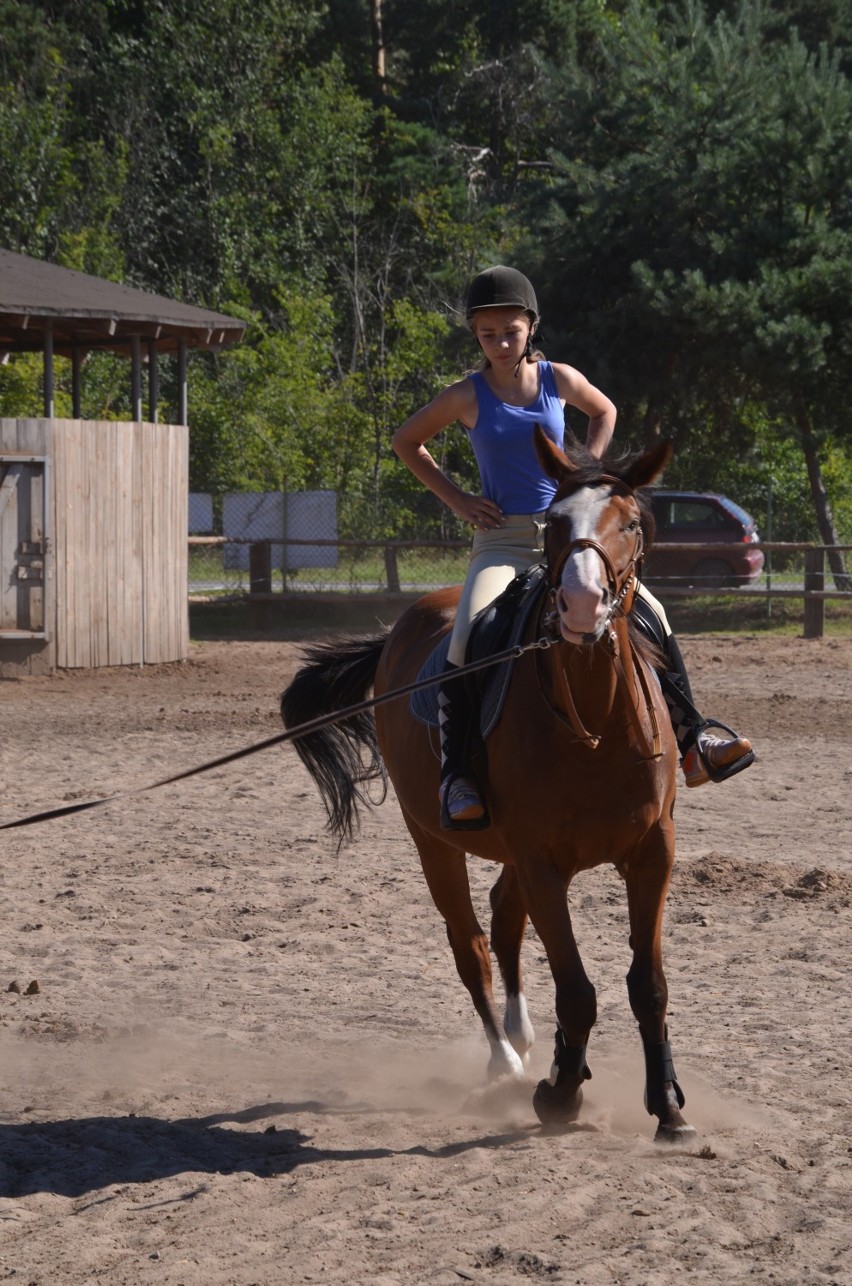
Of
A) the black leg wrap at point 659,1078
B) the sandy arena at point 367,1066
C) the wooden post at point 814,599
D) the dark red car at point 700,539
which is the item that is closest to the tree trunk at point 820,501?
the dark red car at point 700,539

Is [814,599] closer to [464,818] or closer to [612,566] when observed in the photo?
[464,818]

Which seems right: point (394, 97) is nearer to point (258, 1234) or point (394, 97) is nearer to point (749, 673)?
point (749, 673)

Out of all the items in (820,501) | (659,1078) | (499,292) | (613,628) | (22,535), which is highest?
(499,292)

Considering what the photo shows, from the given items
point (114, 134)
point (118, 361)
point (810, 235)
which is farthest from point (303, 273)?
point (810, 235)

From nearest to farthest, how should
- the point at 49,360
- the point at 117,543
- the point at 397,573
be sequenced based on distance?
the point at 49,360 < the point at 117,543 < the point at 397,573

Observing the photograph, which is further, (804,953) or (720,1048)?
(804,953)

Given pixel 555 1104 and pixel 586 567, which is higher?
pixel 586 567

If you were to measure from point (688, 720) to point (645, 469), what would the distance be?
3.84ft

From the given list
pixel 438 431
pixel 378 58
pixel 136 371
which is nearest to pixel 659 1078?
pixel 438 431

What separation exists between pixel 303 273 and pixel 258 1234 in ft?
132

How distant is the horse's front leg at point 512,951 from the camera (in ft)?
17.5

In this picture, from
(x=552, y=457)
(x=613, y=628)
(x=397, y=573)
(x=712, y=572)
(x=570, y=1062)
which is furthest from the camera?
(x=712, y=572)

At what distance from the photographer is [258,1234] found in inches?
151

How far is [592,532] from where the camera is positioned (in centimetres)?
400
